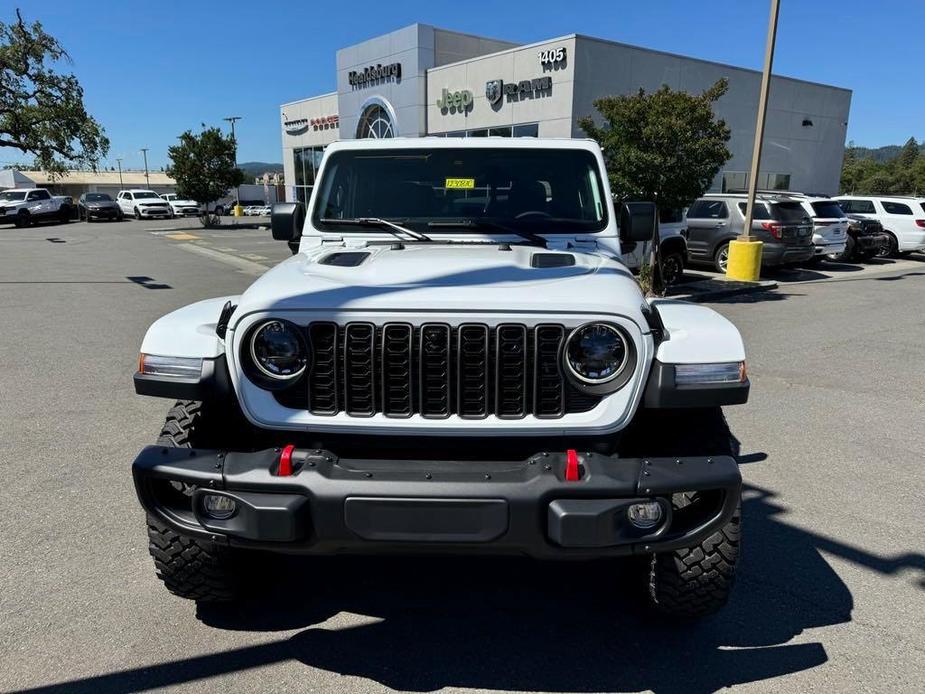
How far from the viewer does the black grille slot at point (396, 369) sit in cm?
238

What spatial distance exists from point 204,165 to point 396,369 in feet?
105

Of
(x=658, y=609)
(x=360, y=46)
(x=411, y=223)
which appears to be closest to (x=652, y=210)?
(x=411, y=223)

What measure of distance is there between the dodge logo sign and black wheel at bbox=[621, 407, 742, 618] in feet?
68.5

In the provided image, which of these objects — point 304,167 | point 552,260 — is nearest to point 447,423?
point 552,260

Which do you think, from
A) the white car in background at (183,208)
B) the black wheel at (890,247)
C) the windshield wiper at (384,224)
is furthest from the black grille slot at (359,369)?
the white car in background at (183,208)

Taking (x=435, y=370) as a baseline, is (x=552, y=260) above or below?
above

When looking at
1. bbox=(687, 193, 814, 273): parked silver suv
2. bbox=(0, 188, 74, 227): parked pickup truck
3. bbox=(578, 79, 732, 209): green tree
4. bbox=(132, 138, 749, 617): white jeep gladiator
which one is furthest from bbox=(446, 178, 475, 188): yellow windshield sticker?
bbox=(0, 188, 74, 227): parked pickup truck

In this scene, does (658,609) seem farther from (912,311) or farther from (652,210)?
(912,311)

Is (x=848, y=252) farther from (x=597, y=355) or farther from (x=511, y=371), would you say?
(x=511, y=371)

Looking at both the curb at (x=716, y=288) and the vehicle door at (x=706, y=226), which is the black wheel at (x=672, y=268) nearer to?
the curb at (x=716, y=288)

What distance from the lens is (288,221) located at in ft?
12.7

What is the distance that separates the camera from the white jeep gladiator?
2166 mm

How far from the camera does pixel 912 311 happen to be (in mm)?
10742

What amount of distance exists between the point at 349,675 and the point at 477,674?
468 mm
